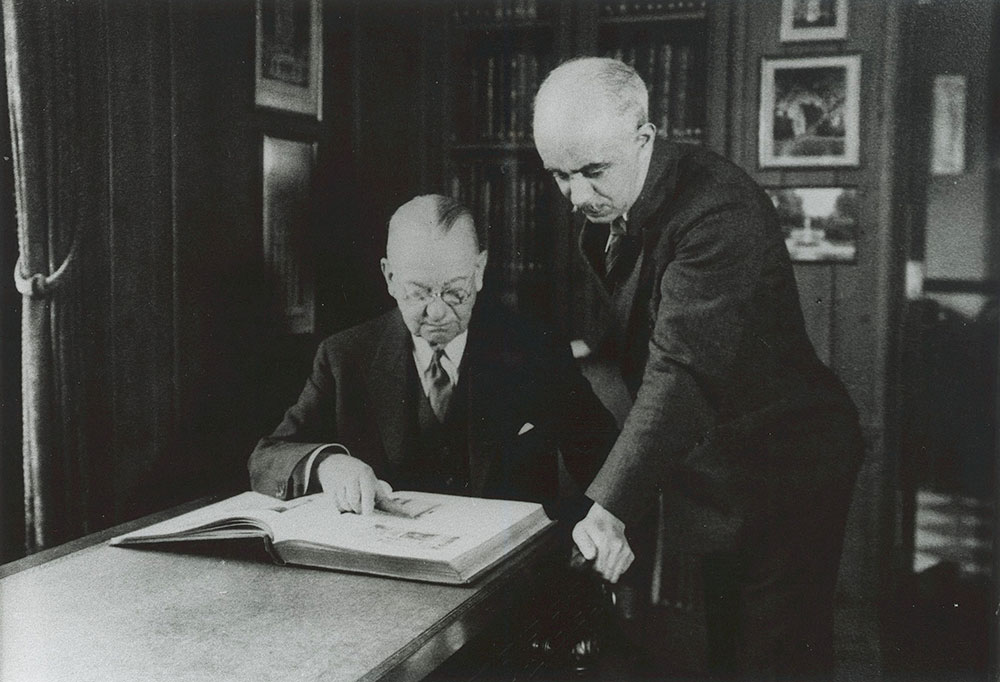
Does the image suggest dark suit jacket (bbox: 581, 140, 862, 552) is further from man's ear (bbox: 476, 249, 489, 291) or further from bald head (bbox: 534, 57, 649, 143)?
man's ear (bbox: 476, 249, 489, 291)

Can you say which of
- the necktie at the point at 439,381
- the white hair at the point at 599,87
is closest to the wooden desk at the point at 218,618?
the necktie at the point at 439,381

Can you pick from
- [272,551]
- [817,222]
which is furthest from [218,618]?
[817,222]

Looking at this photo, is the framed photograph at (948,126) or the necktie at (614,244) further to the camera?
the necktie at (614,244)

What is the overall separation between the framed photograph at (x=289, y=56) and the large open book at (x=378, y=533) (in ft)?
2.35

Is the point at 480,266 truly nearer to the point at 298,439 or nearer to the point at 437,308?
the point at 437,308

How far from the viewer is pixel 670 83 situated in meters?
1.43

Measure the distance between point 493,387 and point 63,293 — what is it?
2.35 feet

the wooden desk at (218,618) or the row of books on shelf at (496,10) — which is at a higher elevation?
the row of books on shelf at (496,10)

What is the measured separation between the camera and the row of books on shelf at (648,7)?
1434mm

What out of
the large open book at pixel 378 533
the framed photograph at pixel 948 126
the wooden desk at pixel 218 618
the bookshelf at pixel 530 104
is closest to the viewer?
the wooden desk at pixel 218 618

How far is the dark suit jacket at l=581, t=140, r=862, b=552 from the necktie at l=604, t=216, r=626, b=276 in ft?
0.17

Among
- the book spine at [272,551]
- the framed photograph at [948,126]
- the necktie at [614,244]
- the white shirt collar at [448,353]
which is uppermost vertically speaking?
the framed photograph at [948,126]

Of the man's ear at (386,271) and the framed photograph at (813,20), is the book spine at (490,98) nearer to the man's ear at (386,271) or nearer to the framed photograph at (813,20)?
the man's ear at (386,271)

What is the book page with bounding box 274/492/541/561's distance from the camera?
3.61ft
